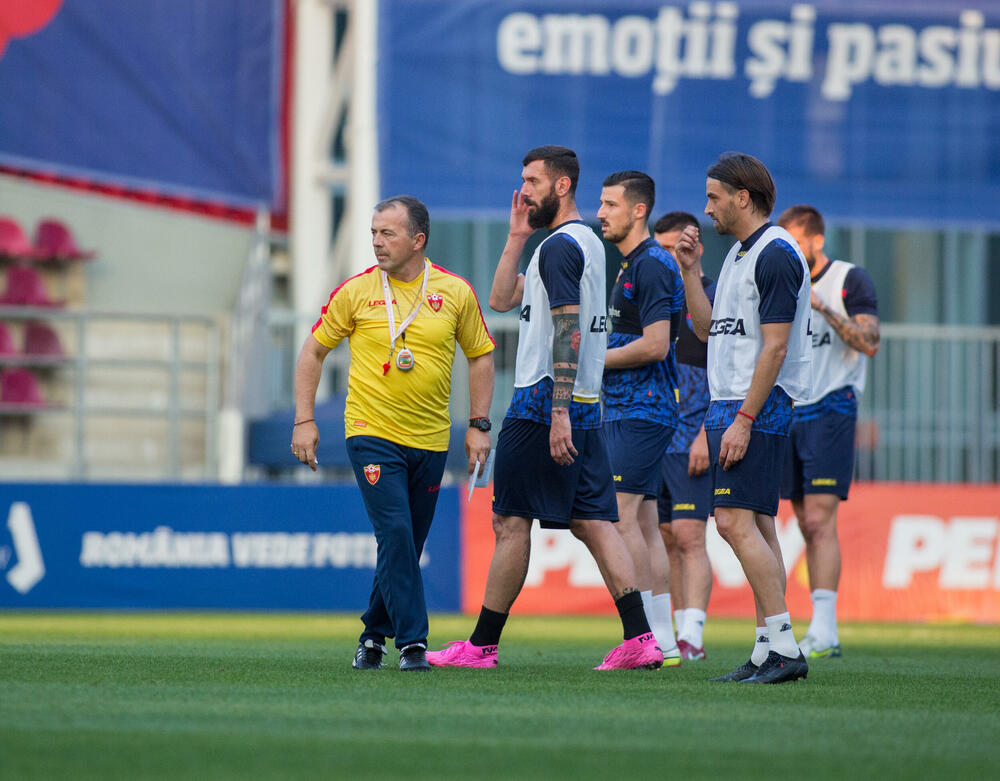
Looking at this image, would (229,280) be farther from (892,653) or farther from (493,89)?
(892,653)

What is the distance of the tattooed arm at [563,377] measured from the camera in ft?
21.5

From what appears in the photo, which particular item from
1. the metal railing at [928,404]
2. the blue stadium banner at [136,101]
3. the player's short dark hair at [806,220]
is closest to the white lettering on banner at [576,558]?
the metal railing at [928,404]

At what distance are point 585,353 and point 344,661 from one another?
1826 millimetres

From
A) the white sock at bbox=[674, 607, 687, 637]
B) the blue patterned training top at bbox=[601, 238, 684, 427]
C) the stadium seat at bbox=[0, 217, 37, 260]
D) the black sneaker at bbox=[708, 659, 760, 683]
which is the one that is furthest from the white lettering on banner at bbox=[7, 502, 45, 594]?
the black sneaker at bbox=[708, 659, 760, 683]

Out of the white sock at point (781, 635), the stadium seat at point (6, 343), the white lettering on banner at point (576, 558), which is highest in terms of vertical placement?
the stadium seat at point (6, 343)

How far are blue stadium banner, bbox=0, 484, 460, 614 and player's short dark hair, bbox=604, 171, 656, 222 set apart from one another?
6121 mm

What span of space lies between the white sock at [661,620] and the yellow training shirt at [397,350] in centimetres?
145

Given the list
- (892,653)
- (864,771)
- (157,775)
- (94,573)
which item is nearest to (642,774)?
(864,771)

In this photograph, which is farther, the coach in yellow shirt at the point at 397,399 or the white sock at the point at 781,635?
the coach in yellow shirt at the point at 397,399

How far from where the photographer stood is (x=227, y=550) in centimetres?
1317

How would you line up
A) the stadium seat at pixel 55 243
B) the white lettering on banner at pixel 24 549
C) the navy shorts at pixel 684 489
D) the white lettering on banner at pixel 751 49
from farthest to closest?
the stadium seat at pixel 55 243
the white lettering on banner at pixel 751 49
the white lettering on banner at pixel 24 549
the navy shorts at pixel 684 489

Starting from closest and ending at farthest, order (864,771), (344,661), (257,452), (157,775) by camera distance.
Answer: (157,775) → (864,771) → (344,661) → (257,452)

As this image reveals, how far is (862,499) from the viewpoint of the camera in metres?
A: 13.6

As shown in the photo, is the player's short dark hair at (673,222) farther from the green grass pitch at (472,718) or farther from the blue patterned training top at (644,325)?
the green grass pitch at (472,718)
